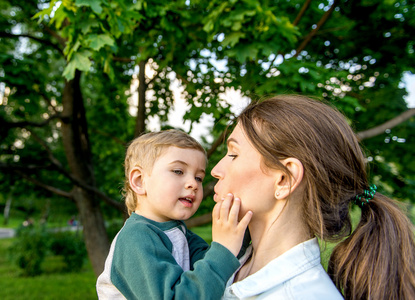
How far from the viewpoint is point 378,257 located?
4.95 feet

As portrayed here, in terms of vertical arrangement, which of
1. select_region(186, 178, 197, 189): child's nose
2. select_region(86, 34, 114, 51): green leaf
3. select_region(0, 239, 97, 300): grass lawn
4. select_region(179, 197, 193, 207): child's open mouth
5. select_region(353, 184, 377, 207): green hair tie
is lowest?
→ select_region(0, 239, 97, 300): grass lawn

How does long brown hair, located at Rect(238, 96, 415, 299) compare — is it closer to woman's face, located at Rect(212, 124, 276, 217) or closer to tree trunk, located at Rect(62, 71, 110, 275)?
woman's face, located at Rect(212, 124, 276, 217)

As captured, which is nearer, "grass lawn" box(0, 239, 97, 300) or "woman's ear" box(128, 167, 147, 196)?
"woman's ear" box(128, 167, 147, 196)

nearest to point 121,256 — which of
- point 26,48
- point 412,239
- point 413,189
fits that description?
point 412,239

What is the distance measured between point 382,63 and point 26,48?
36.1 feet

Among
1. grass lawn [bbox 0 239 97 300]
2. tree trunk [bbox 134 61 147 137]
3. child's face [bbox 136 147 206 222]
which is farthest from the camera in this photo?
grass lawn [bbox 0 239 97 300]

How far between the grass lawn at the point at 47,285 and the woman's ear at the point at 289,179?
704 centimetres

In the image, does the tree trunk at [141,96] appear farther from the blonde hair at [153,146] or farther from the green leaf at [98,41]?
the blonde hair at [153,146]

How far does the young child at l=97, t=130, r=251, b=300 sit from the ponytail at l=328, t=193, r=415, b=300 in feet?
1.76

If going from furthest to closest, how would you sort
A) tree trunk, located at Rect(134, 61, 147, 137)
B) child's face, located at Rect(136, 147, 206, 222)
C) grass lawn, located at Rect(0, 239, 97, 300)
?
grass lawn, located at Rect(0, 239, 97, 300) → tree trunk, located at Rect(134, 61, 147, 137) → child's face, located at Rect(136, 147, 206, 222)

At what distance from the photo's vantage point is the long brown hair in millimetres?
1486

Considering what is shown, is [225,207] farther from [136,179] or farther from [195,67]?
[195,67]

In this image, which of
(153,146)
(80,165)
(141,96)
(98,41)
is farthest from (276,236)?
(80,165)

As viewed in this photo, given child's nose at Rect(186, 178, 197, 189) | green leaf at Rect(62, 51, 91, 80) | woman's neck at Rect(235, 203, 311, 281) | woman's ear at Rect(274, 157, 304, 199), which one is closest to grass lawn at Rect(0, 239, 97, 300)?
green leaf at Rect(62, 51, 91, 80)
